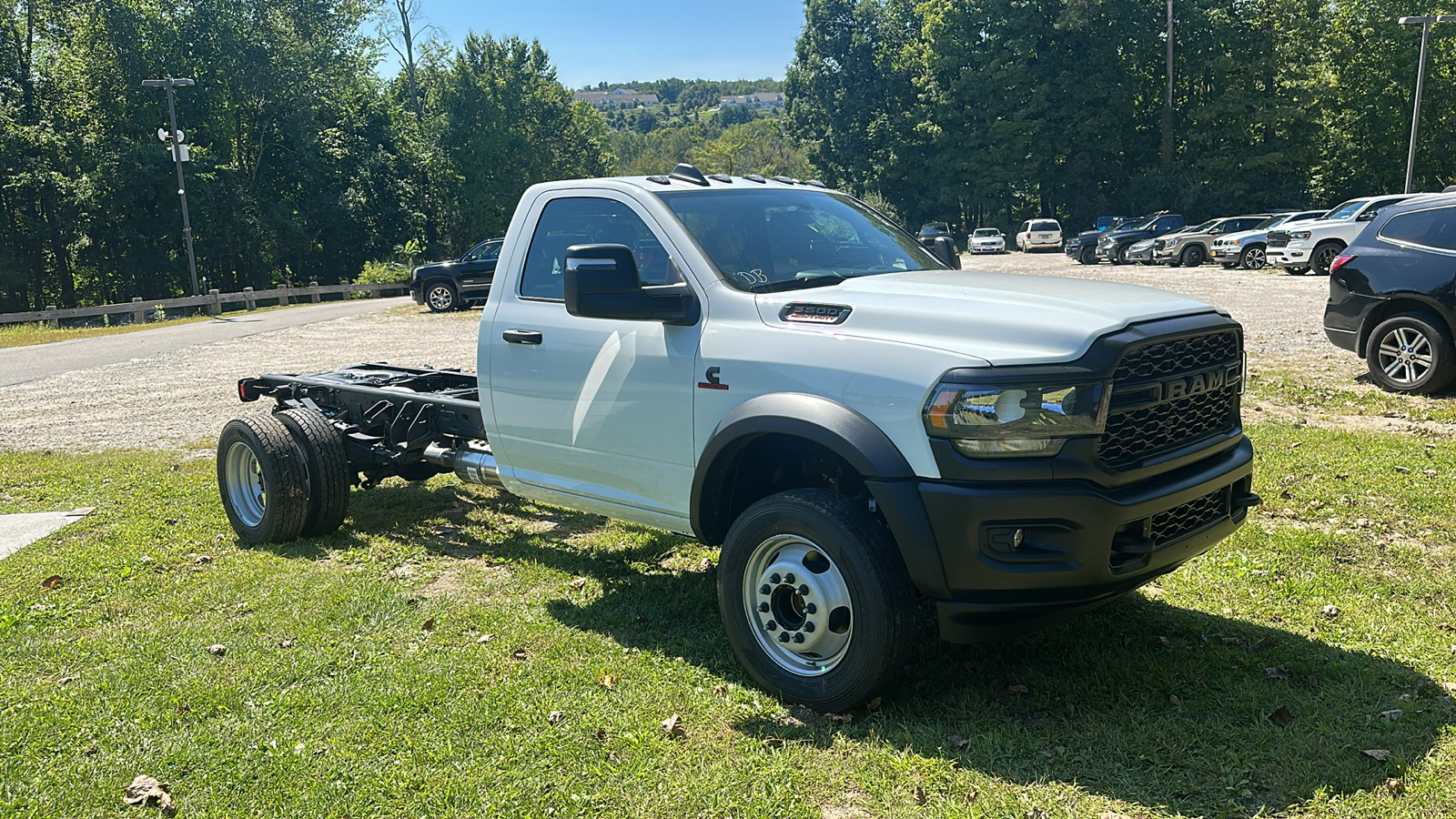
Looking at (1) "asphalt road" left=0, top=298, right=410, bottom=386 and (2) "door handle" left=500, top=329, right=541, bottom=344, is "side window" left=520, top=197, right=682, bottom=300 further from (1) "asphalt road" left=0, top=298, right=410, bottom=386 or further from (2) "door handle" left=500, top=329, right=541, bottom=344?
(1) "asphalt road" left=0, top=298, right=410, bottom=386

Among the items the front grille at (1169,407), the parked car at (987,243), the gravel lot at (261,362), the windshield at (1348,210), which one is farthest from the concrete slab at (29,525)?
the parked car at (987,243)

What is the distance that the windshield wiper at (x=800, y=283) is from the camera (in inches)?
179

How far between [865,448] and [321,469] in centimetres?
412

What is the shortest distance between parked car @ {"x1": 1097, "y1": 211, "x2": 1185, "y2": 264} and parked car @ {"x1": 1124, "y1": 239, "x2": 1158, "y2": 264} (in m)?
0.71

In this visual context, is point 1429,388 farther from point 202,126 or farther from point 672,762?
point 202,126

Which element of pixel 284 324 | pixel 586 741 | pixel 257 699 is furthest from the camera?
pixel 284 324

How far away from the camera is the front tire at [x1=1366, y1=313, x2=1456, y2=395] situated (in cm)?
968

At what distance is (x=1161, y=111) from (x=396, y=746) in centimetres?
6196

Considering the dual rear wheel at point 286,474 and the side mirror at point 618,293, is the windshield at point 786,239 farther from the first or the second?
the dual rear wheel at point 286,474

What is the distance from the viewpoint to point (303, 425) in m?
6.64

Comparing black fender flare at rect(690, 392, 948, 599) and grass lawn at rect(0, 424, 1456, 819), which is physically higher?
black fender flare at rect(690, 392, 948, 599)

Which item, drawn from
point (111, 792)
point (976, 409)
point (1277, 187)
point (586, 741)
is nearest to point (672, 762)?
point (586, 741)

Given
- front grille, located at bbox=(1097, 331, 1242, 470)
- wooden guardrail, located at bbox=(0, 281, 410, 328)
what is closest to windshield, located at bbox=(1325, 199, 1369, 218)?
front grille, located at bbox=(1097, 331, 1242, 470)

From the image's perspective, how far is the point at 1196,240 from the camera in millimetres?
33438
